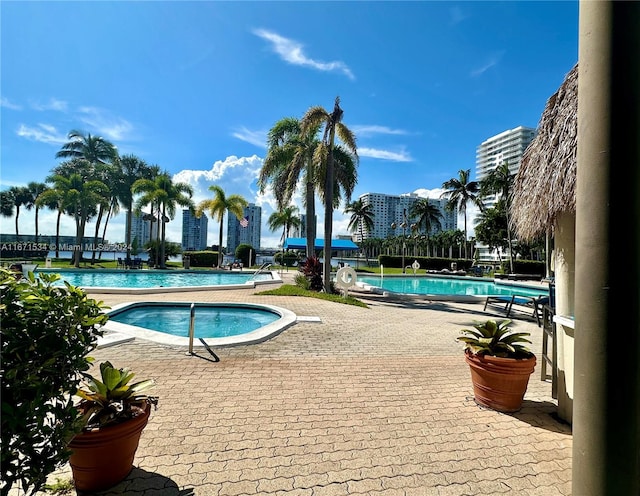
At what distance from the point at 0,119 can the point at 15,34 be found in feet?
3.22

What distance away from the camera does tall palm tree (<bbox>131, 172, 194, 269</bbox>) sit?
27.4m

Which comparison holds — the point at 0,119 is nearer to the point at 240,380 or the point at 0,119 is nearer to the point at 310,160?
the point at 240,380

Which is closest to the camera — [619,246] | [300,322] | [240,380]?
[619,246]

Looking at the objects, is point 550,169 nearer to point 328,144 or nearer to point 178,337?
point 178,337

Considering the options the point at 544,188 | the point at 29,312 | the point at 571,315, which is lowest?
the point at 571,315

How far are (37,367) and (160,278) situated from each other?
862 inches

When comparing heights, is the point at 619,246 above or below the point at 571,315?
above

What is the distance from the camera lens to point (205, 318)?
10.2m

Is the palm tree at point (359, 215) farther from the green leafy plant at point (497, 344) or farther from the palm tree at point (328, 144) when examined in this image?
the green leafy plant at point (497, 344)

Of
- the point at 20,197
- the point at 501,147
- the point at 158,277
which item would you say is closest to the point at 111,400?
the point at 158,277

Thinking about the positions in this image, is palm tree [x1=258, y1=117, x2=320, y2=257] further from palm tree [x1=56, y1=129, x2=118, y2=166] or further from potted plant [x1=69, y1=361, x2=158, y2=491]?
palm tree [x1=56, y1=129, x2=118, y2=166]

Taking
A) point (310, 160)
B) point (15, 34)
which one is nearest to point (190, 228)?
point (310, 160)

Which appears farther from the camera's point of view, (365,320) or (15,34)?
(365,320)

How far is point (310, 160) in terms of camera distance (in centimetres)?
1650
